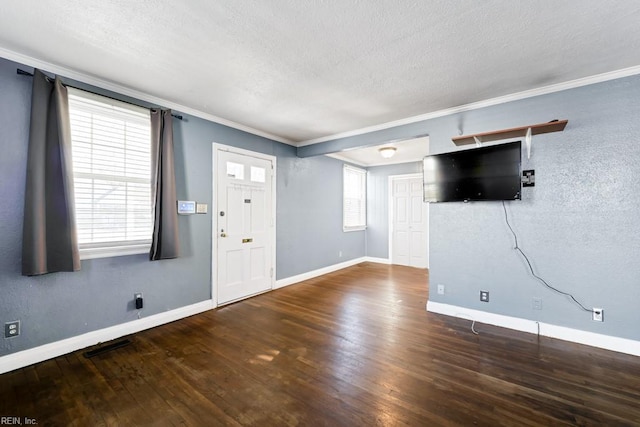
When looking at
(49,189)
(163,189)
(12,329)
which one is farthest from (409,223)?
(12,329)

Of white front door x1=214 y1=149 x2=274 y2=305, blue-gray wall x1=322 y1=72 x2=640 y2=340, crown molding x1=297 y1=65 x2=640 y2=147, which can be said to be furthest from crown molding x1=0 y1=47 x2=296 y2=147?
blue-gray wall x1=322 y1=72 x2=640 y2=340

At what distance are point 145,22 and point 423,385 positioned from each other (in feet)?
10.7

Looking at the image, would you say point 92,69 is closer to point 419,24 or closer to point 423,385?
point 419,24

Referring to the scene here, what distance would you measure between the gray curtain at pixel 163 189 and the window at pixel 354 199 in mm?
3803

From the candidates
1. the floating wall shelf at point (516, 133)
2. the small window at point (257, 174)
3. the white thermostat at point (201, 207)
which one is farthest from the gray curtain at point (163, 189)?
the floating wall shelf at point (516, 133)

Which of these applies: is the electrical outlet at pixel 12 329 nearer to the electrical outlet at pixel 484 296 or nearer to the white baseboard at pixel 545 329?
the white baseboard at pixel 545 329

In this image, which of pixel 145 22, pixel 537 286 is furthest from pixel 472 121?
pixel 145 22

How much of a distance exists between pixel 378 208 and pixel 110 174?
561 centimetres

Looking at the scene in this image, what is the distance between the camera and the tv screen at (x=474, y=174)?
283 cm

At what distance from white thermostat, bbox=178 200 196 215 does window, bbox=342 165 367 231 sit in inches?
138

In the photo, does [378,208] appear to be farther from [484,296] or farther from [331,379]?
[331,379]

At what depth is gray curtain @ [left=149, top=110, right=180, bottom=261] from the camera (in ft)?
9.62

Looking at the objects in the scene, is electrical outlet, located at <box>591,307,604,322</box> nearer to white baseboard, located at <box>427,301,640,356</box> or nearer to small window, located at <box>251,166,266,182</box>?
white baseboard, located at <box>427,301,640,356</box>

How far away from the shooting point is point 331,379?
2051 mm
